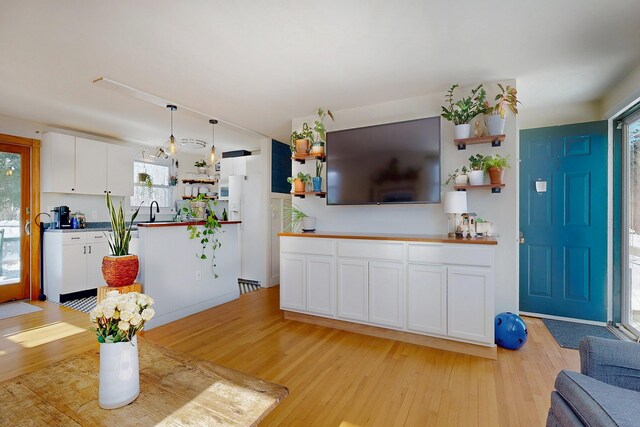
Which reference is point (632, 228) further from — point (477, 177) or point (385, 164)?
point (385, 164)

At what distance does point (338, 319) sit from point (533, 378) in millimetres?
1619

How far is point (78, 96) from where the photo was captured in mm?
3205

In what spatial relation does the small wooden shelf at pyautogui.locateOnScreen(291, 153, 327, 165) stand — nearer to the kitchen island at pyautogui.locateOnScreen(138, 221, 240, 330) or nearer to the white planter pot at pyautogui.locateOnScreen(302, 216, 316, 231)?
the white planter pot at pyautogui.locateOnScreen(302, 216, 316, 231)

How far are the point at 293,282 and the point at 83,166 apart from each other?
3.66 metres

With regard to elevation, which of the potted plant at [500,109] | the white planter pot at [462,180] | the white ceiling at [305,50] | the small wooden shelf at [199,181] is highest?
the white ceiling at [305,50]

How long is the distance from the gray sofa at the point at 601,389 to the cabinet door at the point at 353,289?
66.7 inches

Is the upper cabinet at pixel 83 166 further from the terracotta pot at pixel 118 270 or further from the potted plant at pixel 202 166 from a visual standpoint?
the terracotta pot at pixel 118 270

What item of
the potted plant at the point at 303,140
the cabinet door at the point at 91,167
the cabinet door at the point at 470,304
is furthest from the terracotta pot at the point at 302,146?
the cabinet door at the point at 91,167

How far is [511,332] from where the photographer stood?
2.53m

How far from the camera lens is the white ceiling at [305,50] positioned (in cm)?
183

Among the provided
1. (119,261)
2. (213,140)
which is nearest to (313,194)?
(119,261)

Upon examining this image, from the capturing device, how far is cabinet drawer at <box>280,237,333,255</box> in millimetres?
3080

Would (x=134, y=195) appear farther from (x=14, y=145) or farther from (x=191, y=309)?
(x=191, y=309)

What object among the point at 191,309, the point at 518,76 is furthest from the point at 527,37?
the point at 191,309
